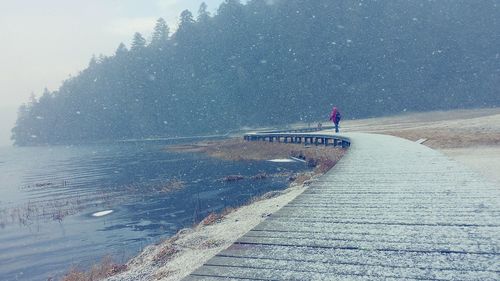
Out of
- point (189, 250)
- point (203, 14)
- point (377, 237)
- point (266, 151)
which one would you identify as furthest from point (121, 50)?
point (377, 237)

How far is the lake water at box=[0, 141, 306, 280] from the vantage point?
41.9ft

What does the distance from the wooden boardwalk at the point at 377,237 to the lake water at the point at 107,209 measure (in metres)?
7.61

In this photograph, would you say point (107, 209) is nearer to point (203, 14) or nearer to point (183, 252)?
point (183, 252)

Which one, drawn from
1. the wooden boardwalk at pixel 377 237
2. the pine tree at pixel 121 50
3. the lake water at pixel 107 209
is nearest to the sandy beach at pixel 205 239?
the lake water at pixel 107 209

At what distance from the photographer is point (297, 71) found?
99375 mm

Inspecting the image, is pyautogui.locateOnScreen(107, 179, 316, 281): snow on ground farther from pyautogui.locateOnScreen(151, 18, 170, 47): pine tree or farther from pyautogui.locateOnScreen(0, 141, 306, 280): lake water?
pyautogui.locateOnScreen(151, 18, 170, 47): pine tree

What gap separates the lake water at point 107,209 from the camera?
41.9 ft

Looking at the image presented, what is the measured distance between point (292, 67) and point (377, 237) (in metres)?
98.4

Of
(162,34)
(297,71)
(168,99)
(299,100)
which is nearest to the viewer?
(299,100)

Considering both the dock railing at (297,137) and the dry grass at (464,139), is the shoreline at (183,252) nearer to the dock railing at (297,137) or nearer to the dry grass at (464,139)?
the dry grass at (464,139)

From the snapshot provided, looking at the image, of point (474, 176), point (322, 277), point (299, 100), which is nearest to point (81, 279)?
point (322, 277)

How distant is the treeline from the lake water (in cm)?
5877

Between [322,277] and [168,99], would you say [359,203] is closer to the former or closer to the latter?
[322,277]

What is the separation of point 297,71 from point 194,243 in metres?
92.6
